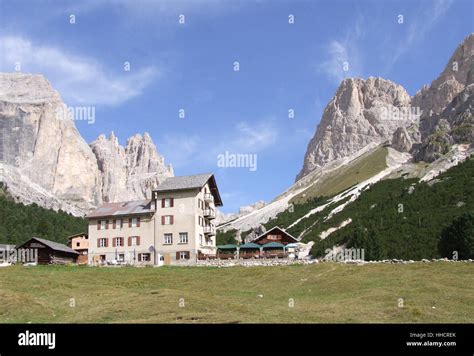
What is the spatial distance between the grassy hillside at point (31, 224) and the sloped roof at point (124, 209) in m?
62.2

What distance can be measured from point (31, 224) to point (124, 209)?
93.0 m

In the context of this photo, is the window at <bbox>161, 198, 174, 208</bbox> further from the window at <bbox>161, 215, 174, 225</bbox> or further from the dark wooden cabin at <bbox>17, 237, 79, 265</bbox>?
the dark wooden cabin at <bbox>17, 237, 79, 265</bbox>

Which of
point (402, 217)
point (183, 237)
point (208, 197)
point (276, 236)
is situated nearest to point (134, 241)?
point (183, 237)

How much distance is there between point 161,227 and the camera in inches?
3127

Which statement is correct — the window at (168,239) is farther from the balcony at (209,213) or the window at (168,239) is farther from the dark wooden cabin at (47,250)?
the dark wooden cabin at (47,250)

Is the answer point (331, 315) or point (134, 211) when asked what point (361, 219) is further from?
point (331, 315)

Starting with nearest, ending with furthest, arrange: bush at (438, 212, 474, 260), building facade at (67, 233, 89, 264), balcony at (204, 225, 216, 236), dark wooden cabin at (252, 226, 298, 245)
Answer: bush at (438, 212, 474, 260) < balcony at (204, 225, 216, 236) < dark wooden cabin at (252, 226, 298, 245) < building facade at (67, 233, 89, 264)

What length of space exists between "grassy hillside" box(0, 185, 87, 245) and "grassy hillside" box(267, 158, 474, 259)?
72279mm

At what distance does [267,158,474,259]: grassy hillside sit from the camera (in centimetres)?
9750

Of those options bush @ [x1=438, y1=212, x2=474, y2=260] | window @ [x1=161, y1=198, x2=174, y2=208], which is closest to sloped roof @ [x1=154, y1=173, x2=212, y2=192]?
window @ [x1=161, y1=198, x2=174, y2=208]

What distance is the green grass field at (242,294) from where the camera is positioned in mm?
30500

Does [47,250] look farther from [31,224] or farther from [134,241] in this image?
[31,224]

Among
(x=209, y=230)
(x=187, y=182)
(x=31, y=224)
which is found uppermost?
(x=31, y=224)

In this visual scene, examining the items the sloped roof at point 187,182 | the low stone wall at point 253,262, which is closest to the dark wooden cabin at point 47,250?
the sloped roof at point 187,182
